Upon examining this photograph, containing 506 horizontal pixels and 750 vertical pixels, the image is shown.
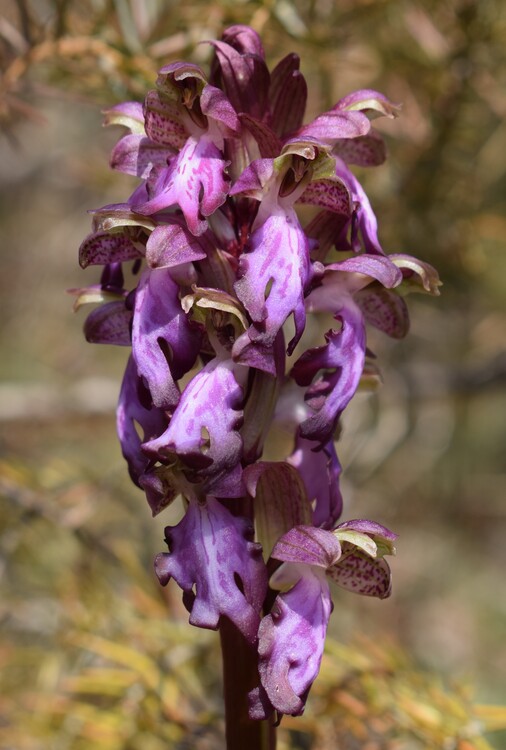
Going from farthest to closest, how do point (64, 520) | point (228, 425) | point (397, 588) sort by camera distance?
point (397, 588) < point (64, 520) < point (228, 425)

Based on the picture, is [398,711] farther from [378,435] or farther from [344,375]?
[378,435]

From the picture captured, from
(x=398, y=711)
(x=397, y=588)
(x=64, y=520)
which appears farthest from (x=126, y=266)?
(x=397, y=588)

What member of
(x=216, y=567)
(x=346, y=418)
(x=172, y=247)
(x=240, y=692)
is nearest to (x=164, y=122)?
(x=172, y=247)

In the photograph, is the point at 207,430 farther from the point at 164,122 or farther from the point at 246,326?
the point at 164,122

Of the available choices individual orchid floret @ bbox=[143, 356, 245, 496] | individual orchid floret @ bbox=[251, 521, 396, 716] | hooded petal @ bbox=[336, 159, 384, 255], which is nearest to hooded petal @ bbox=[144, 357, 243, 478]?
individual orchid floret @ bbox=[143, 356, 245, 496]

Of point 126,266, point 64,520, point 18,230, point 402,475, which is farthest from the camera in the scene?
point 18,230

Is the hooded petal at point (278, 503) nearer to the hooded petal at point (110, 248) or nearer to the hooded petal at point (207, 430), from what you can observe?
the hooded petal at point (207, 430)

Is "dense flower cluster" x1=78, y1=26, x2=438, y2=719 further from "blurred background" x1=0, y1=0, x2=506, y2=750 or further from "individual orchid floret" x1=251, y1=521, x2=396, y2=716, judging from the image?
"blurred background" x1=0, y1=0, x2=506, y2=750
